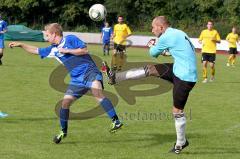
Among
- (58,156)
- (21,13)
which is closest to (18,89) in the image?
(58,156)

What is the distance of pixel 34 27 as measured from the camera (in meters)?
58.6

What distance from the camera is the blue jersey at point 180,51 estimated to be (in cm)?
790

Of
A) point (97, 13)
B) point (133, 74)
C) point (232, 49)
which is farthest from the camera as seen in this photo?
point (232, 49)

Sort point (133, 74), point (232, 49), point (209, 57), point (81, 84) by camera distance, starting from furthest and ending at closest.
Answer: point (232, 49) < point (209, 57) < point (133, 74) < point (81, 84)

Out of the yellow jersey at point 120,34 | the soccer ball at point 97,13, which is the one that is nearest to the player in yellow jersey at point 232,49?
the yellow jersey at point 120,34

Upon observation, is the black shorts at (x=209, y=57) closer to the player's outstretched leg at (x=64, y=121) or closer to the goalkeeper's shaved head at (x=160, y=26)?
the player's outstretched leg at (x=64, y=121)

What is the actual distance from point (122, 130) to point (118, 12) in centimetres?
4968

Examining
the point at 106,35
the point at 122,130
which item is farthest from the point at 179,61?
the point at 106,35

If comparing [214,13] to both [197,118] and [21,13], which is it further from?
[197,118]

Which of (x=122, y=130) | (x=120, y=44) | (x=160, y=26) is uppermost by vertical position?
(x=160, y=26)

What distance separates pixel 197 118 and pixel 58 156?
14.6ft

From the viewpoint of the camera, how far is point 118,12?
2322 inches

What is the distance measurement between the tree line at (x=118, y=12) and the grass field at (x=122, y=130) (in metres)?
41.4

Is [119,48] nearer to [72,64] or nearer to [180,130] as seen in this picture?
[72,64]
